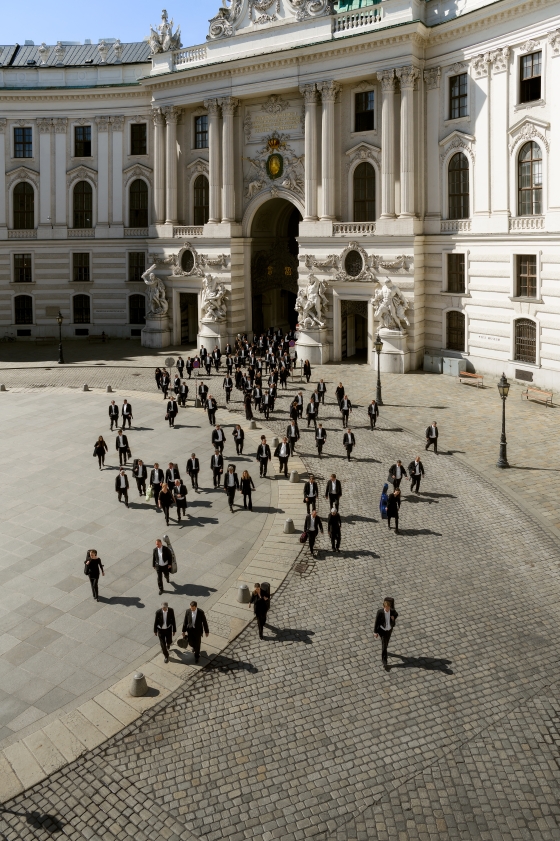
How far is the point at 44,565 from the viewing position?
19391 millimetres

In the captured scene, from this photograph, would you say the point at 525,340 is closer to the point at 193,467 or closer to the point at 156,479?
the point at 193,467

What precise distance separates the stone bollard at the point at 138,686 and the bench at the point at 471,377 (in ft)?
100

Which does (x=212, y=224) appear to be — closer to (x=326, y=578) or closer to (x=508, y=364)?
(x=508, y=364)

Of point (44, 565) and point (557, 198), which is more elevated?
point (557, 198)

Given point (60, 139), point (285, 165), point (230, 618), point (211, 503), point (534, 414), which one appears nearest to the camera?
point (230, 618)

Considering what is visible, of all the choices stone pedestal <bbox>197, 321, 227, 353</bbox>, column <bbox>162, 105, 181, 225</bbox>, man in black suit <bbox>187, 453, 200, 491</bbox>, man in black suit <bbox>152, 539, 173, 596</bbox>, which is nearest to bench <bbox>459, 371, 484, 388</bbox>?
stone pedestal <bbox>197, 321, 227, 353</bbox>

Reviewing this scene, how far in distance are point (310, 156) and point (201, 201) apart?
1060 centimetres

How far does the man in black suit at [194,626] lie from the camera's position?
1471 cm

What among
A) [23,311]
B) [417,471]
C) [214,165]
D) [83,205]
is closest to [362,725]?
[417,471]

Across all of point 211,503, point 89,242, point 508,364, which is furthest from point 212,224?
point 211,503

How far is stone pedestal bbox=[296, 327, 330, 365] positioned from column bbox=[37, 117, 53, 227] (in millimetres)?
26361

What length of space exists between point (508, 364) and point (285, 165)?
69.9 ft

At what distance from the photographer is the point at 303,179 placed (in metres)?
50.2

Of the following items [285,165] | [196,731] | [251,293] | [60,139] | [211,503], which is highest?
[60,139]
